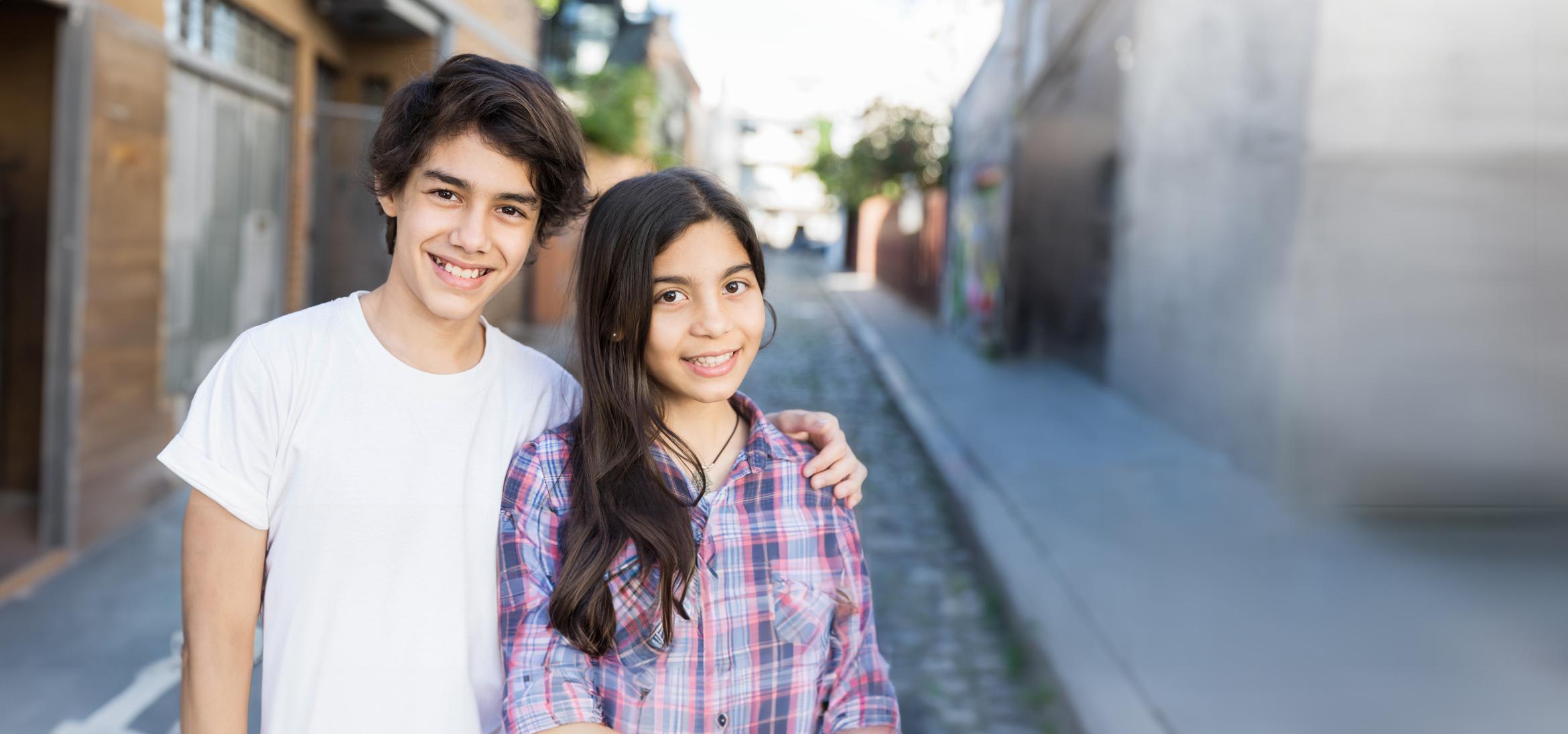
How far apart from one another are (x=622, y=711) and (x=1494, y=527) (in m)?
4.37

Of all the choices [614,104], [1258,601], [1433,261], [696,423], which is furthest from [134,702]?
[614,104]

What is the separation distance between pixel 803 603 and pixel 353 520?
2.31 ft

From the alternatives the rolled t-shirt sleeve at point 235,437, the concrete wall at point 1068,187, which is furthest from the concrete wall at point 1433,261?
the concrete wall at point 1068,187

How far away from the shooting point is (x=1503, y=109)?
4590mm

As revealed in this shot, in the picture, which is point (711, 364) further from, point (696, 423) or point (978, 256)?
point (978, 256)

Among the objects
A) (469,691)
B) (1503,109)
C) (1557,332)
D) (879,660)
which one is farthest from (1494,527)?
(469,691)

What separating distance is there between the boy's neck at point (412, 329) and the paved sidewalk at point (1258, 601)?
2.54 m

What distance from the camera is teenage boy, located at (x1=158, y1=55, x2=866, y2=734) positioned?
5.57 ft

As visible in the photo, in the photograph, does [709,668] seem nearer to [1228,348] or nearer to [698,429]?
[698,429]

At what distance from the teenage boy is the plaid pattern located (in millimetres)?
74

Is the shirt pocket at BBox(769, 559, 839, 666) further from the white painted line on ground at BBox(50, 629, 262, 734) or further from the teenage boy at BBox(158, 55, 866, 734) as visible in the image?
the white painted line on ground at BBox(50, 629, 262, 734)

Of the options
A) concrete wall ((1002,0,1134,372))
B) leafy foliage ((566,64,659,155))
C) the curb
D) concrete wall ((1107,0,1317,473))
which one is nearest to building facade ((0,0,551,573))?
the curb

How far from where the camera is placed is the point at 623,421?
1942 millimetres

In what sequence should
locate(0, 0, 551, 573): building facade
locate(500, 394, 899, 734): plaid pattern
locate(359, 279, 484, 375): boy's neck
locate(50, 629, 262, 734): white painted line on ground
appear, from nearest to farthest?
locate(500, 394, 899, 734): plaid pattern
locate(359, 279, 484, 375): boy's neck
locate(50, 629, 262, 734): white painted line on ground
locate(0, 0, 551, 573): building facade
